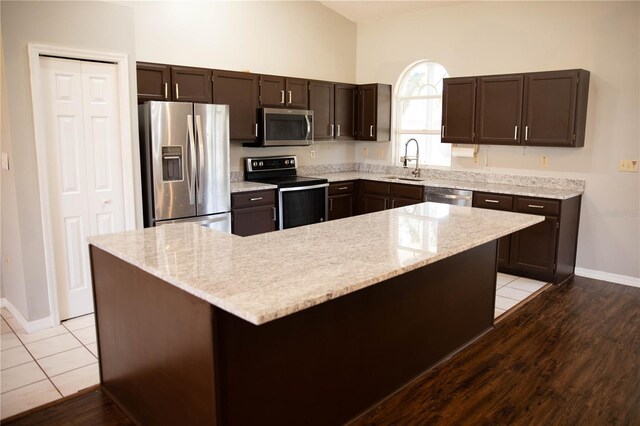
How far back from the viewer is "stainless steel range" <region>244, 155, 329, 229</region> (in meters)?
5.42

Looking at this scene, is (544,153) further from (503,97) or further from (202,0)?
(202,0)

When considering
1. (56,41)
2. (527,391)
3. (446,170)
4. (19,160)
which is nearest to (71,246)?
(19,160)

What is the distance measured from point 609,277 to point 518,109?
194 cm

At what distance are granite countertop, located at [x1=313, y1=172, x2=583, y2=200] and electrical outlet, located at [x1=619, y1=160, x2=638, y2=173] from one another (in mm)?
437

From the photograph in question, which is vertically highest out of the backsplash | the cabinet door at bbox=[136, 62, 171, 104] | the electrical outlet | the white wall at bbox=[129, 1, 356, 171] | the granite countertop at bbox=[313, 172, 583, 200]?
the white wall at bbox=[129, 1, 356, 171]

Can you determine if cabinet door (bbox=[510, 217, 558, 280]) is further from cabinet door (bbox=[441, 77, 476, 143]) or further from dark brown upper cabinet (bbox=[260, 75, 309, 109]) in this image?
dark brown upper cabinet (bbox=[260, 75, 309, 109])

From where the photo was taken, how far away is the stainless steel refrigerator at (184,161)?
4180 millimetres

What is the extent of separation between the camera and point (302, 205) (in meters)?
5.61

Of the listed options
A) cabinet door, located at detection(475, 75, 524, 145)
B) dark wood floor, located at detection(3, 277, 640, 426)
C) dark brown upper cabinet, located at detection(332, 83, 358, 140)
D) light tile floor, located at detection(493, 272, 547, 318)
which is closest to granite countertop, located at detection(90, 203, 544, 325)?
dark wood floor, located at detection(3, 277, 640, 426)

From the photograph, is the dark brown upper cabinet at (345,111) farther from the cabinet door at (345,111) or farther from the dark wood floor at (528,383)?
the dark wood floor at (528,383)

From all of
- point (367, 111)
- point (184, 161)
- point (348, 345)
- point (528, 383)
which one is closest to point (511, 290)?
point (528, 383)

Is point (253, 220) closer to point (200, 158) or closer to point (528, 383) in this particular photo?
point (200, 158)

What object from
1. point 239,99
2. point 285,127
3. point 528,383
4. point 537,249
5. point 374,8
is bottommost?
point 528,383

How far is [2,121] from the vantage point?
3.55 meters
